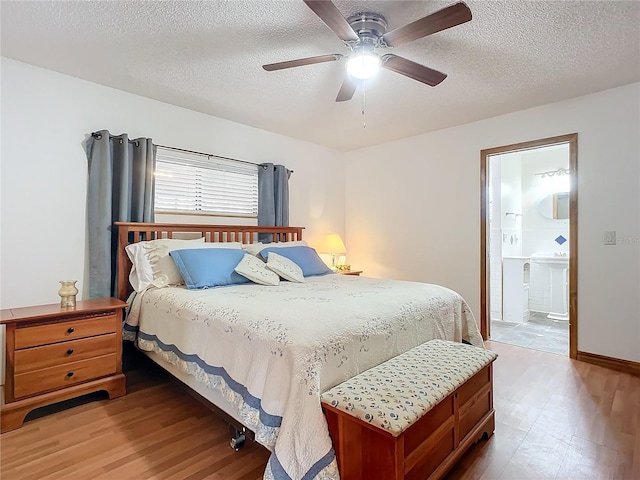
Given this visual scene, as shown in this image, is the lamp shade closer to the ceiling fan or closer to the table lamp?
the table lamp

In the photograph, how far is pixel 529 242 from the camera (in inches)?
211

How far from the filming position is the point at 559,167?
199 inches

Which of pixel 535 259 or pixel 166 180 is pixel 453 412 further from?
pixel 535 259

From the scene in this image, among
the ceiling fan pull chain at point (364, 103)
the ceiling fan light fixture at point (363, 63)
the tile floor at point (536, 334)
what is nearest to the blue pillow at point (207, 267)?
the ceiling fan light fixture at point (363, 63)

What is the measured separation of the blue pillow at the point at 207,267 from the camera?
2537 millimetres

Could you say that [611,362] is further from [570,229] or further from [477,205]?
[477,205]

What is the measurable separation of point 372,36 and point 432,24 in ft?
1.45

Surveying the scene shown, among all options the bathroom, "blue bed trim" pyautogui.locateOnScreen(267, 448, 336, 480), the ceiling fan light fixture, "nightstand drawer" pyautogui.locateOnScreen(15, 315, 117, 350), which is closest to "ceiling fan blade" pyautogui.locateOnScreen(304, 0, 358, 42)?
the ceiling fan light fixture

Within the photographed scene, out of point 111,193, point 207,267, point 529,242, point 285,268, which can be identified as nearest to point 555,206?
point 529,242

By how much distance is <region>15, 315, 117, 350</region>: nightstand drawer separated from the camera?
2041 millimetres

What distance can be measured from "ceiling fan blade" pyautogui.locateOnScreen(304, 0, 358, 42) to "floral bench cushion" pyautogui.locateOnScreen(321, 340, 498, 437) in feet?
5.37

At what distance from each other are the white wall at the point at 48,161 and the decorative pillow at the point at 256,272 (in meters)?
1.29

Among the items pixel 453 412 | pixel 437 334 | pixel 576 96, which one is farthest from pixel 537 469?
pixel 576 96

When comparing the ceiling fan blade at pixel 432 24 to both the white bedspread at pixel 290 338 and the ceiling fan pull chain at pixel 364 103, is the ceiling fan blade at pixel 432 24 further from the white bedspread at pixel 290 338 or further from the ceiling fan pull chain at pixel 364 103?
the white bedspread at pixel 290 338
